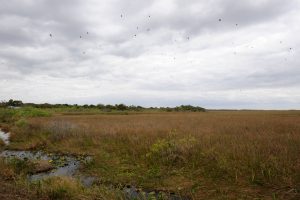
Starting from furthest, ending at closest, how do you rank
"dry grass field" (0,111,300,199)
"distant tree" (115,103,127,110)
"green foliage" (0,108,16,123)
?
"distant tree" (115,103,127,110) < "green foliage" (0,108,16,123) < "dry grass field" (0,111,300,199)

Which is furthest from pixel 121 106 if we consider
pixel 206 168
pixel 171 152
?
pixel 206 168

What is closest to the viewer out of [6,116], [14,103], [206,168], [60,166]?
[206,168]

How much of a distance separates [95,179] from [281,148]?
21.7 feet

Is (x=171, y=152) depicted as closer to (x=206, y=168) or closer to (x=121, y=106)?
(x=206, y=168)

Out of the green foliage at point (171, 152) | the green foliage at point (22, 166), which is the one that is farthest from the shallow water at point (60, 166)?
the green foliage at point (171, 152)

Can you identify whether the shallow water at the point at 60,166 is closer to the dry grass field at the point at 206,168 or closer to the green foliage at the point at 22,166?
the green foliage at the point at 22,166

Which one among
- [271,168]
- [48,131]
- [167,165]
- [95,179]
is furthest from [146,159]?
[48,131]

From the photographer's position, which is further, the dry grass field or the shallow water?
the shallow water

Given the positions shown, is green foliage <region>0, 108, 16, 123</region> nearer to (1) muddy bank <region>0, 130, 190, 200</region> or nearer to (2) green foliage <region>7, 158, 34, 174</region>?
(1) muddy bank <region>0, 130, 190, 200</region>

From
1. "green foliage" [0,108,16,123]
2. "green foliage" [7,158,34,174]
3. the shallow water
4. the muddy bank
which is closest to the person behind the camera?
the muddy bank

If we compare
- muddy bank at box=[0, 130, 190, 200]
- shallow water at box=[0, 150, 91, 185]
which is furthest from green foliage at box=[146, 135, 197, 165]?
shallow water at box=[0, 150, 91, 185]

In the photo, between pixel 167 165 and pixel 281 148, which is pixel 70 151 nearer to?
pixel 167 165

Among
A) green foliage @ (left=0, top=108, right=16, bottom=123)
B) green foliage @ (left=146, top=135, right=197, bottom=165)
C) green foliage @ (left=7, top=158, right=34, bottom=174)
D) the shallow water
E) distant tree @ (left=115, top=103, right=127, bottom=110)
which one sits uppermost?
distant tree @ (left=115, top=103, right=127, bottom=110)

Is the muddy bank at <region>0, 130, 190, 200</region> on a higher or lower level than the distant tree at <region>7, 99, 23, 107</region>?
lower
